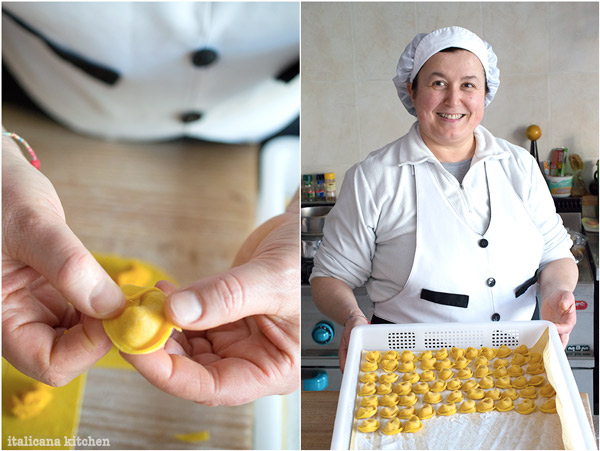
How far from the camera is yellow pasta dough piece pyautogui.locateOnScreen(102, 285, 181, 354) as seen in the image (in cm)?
39

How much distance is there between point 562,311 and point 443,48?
0.36m

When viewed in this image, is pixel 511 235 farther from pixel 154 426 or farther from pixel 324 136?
pixel 154 426

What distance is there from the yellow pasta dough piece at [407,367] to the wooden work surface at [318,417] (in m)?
0.11

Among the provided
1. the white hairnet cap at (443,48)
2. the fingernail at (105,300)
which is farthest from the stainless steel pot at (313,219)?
the fingernail at (105,300)

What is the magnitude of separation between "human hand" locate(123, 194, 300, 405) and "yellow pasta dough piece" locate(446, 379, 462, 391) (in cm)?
18

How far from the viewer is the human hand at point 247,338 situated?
0.44m

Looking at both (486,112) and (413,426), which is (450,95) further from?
(486,112)

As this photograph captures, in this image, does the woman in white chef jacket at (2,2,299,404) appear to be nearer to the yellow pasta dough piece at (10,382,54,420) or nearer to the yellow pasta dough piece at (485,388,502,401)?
the yellow pasta dough piece at (10,382,54,420)

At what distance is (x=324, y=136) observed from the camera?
1.03m

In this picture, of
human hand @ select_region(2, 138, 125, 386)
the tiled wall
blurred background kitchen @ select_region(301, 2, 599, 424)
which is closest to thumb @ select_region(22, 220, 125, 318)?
human hand @ select_region(2, 138, 125, 386)

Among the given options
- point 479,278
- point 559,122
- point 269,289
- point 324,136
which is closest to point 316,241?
point 324,136

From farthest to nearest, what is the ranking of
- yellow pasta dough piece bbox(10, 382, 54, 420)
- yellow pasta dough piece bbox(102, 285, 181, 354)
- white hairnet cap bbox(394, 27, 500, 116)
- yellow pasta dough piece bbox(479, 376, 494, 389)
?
white hairnet cap bbox(394, 27, 500, 116) → yellow pasta dough piece bbox(479, 376, 494, 389) → yellow pasta dough piece bbox(10, 382, 54, 420) → yellow pasta dough piece bbox(102, 285, 181, 354)

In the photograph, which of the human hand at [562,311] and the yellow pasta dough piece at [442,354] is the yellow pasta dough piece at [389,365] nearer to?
the yellow pasta dough piece at [442,354]

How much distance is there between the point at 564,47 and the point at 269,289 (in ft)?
3.42
